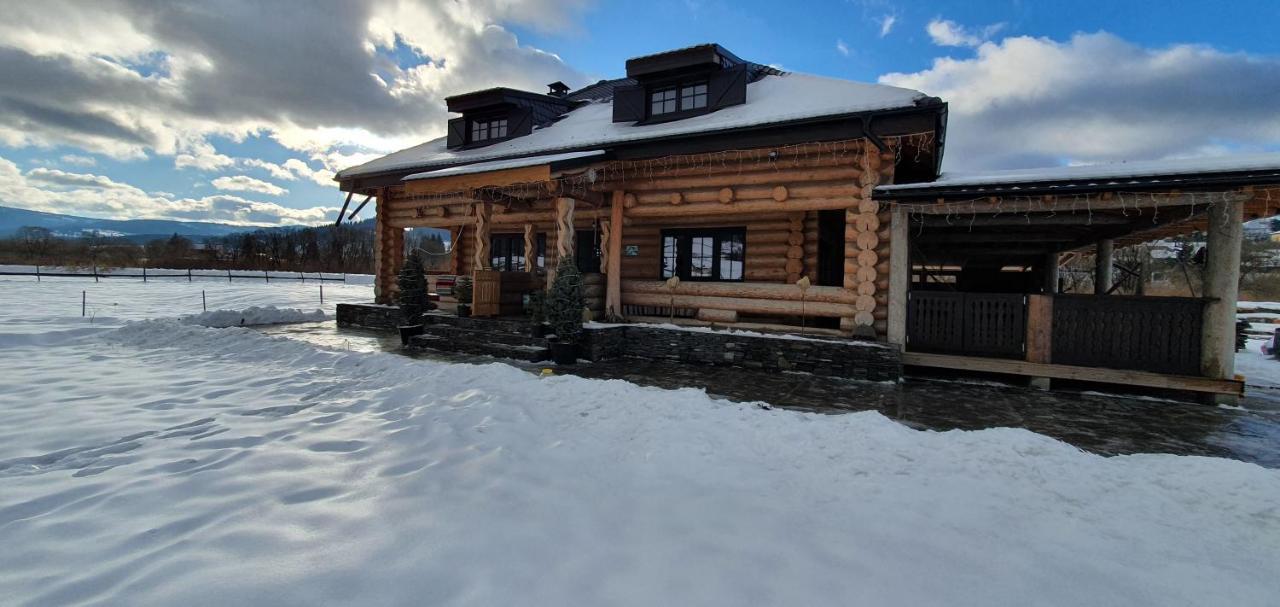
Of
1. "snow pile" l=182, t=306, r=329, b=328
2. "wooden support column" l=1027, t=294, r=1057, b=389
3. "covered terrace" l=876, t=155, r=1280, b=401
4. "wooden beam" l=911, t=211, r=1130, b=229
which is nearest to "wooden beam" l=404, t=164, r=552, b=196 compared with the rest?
"covered terrace" l=876, t=155, r=1280, b=401

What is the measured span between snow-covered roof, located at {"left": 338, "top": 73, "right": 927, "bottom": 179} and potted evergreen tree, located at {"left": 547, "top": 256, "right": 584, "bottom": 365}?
10.1ft

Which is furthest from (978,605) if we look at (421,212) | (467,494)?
(421,212)

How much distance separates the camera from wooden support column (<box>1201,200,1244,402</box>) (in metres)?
6.68

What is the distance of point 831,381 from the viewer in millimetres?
7984

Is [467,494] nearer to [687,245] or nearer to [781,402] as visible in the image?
[781,402]

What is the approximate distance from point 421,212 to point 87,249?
42545mm

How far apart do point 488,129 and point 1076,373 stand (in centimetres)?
1444

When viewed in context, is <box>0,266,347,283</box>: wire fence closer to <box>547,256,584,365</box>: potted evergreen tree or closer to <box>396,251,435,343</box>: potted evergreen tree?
<box>396,251,435,343</box>: potted evergreen tree

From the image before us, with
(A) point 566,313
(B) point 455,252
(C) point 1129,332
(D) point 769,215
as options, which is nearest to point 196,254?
(B) point 455,252

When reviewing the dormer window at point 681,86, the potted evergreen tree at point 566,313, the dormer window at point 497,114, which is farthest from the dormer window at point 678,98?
the potted evergreen tree at point 566,313

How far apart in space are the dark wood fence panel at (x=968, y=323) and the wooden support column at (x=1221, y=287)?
77.5 inches

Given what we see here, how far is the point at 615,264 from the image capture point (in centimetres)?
1080

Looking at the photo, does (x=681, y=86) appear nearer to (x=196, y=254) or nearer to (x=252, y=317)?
(x=252, y=317)

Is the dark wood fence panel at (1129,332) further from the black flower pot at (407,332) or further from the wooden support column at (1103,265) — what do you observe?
the black flower pot at (407,332)
